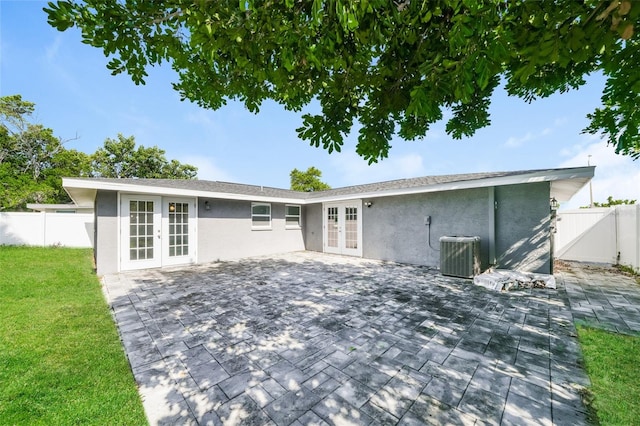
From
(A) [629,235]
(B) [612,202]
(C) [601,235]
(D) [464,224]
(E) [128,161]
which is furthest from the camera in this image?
(E) [128,161]

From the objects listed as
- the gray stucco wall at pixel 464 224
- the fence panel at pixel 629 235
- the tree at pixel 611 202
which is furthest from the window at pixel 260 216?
the tree at pixel 611 202

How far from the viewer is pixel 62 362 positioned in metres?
2.61

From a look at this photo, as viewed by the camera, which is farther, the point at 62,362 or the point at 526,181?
the point at 526,181

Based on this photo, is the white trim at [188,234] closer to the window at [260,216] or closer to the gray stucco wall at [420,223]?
the window at [260,216]

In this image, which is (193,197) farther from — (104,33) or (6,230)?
(6,230)

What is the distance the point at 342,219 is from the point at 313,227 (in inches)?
70.2

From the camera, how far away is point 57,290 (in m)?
5.12

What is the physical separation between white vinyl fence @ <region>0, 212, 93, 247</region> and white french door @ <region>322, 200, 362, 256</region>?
12.4m

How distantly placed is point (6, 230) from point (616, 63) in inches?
776

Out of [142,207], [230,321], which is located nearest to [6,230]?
[142,207]

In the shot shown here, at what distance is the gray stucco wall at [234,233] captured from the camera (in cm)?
868

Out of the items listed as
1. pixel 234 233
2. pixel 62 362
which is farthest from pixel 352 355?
pixel 234 233

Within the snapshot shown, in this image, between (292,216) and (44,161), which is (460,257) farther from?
(44,161)

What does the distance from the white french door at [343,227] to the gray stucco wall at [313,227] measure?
35 centimetres
